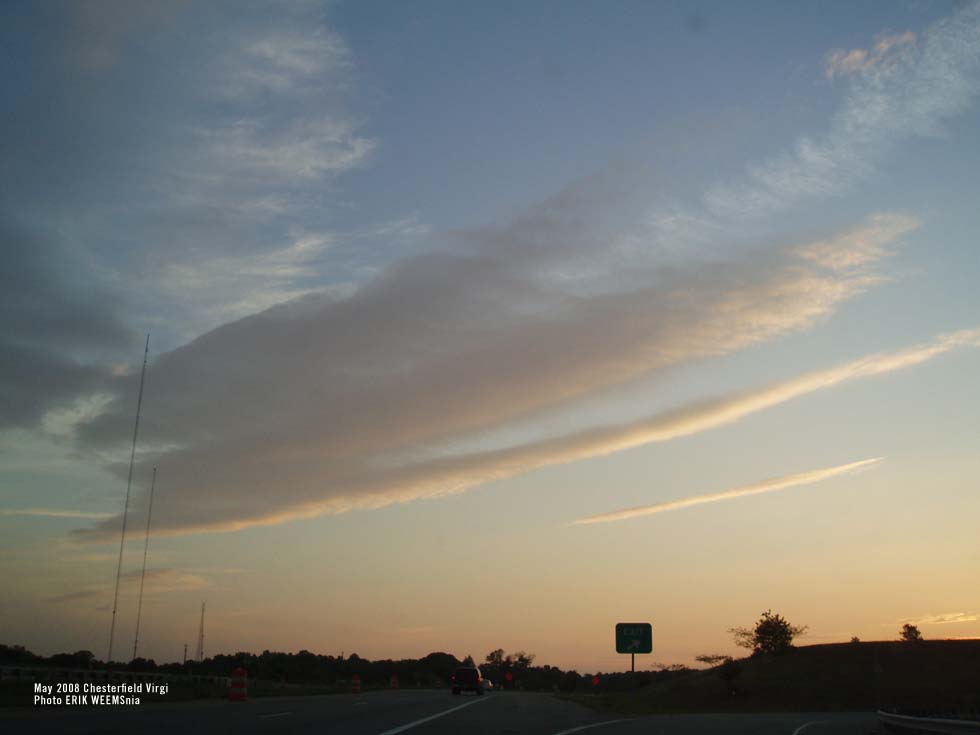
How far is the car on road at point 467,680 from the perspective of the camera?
191 feet

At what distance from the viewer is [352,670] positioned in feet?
493

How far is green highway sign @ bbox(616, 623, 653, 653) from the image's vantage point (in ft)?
168

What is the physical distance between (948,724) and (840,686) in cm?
6188

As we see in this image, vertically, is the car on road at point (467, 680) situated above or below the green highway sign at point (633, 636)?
below

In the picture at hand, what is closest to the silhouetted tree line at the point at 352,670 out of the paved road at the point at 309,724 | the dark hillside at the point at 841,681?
the dark hillside at the point at 841,681

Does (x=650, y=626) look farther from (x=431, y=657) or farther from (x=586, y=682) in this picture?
(x=431, y=657)

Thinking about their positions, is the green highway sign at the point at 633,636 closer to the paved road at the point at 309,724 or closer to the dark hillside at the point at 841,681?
the dark hillside at the point at 841,681

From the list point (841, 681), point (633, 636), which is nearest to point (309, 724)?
point (633, 636)

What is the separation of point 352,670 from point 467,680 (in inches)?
3896

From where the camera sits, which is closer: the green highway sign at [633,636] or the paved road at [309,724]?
the paved road at [309,724]

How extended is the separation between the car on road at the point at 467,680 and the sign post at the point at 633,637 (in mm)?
12047

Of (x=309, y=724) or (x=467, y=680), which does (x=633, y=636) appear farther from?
(x=309, y=724)

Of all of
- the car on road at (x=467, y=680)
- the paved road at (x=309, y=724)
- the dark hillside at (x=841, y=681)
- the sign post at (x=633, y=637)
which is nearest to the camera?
the paved road at (x=309, y=724)

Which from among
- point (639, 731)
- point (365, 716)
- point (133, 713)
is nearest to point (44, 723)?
point (133, 713)
